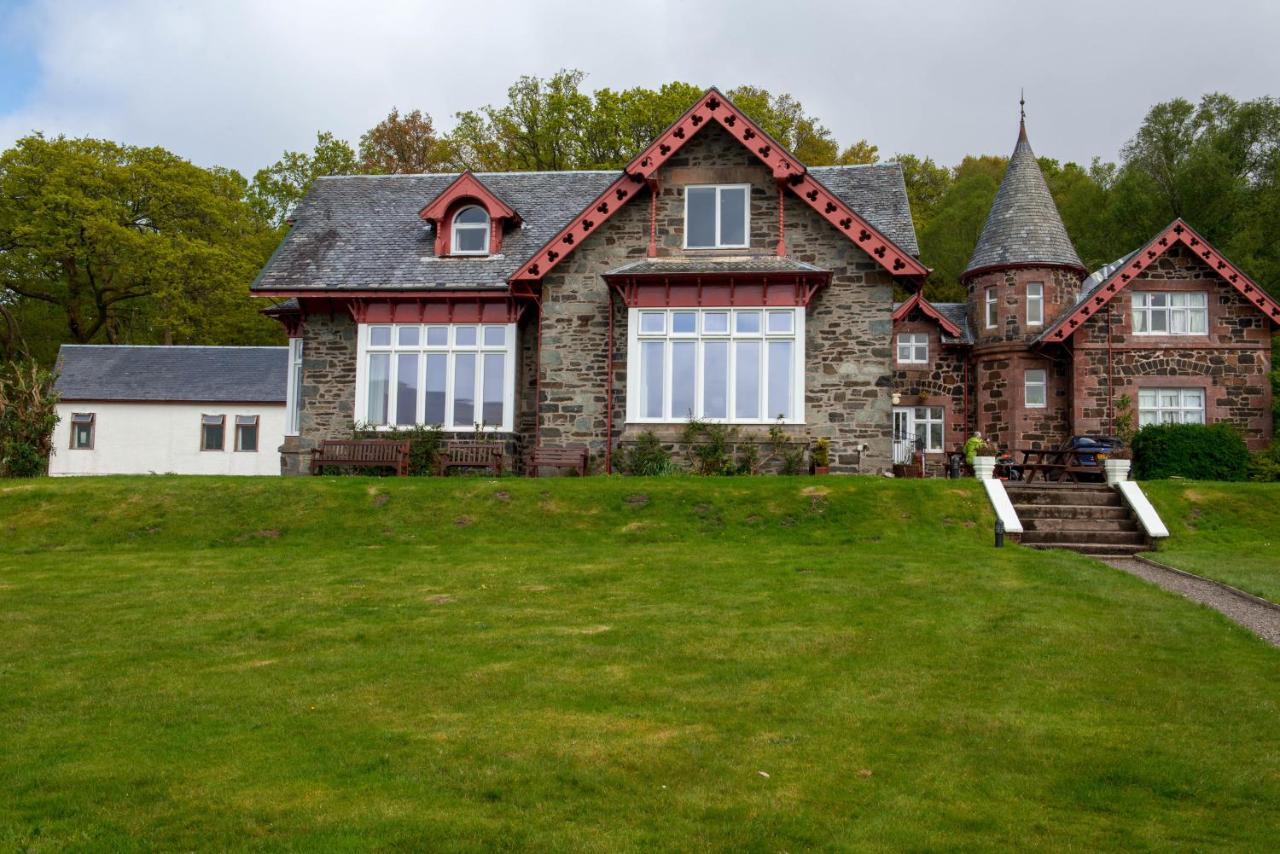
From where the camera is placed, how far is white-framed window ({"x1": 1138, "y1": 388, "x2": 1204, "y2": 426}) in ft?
104

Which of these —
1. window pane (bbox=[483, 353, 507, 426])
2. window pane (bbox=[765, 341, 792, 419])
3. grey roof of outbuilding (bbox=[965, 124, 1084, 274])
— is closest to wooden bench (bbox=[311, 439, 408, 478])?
window pane (bbox=[483, 353, 507, 426])

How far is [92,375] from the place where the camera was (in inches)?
1593

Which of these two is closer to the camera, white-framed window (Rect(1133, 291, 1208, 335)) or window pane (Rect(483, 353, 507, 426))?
window pane (Rect(483, 353, 507, 426))

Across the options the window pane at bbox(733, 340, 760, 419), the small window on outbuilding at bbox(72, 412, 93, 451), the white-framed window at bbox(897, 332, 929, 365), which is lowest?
the small window on outbuilding at bbox(72, 412, 93, 451)

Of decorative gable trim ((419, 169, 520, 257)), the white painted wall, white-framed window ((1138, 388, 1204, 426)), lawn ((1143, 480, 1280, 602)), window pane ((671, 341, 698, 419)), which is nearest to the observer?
lawn ((1143, 480, 1280, 602))

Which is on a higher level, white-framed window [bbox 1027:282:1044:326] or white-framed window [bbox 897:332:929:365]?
white-framed window [bbox 1027:282:1044:326]

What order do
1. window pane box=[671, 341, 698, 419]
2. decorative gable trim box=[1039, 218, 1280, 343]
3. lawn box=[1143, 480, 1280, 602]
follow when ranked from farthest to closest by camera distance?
decorative gable trim box=[1039, 218, 1280, 343] → window pane box=[671, 341, 698, 419] → lawn box=[1143, 480, 1280, 602]

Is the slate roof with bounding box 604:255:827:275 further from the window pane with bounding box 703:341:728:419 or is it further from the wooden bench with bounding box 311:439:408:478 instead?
the wooden bench with bounding box 311:439:408:478

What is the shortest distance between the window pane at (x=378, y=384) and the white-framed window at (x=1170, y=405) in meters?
21.7

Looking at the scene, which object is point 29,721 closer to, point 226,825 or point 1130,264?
point 226,825

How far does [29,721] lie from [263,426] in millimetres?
33873

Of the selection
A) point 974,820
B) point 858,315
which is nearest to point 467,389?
point 858,315

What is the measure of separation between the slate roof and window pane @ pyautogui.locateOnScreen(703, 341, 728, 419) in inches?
61.4

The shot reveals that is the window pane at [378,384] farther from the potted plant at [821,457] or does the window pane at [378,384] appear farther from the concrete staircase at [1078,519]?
the concrete staircase at [1078,519]
